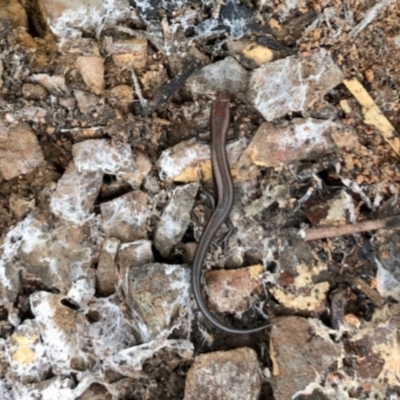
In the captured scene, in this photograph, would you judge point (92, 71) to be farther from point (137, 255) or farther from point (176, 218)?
point (137, 255)

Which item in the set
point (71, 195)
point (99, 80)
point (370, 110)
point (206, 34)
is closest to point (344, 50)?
point (370, 110)

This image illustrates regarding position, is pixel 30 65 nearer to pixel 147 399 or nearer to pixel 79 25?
pixel 79 25

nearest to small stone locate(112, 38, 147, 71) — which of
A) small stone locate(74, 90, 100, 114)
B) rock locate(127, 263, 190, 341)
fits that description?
small stone locate(74, 90, 100, 114)

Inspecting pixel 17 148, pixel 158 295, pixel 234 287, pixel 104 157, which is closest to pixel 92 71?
pixel 104 157

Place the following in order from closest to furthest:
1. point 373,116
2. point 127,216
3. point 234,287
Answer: point 373,116 < point 234,287 < point 127,216

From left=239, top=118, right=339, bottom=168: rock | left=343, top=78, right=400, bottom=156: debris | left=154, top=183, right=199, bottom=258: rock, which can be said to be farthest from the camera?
left=154, top=183, right=199, bottom=258: rock

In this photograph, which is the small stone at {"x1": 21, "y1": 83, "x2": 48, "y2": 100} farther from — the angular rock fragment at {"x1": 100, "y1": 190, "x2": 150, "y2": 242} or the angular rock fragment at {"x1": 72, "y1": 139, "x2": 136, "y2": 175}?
the angular rock fragment at {"x1": 100, "y1": 190, "x2": 150, "y2": 242}

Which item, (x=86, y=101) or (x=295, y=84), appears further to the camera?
(x=86, y=101)
